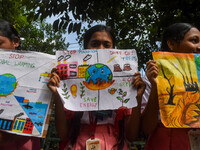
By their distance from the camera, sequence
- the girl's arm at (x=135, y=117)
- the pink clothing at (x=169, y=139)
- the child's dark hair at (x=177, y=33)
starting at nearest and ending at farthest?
the pink clothing at (x=169, y=139) → the girl's arm at (x=135, y=117) → the child's dark hair at (x=177, y=33)

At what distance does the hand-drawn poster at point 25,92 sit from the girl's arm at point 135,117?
592 millimetres

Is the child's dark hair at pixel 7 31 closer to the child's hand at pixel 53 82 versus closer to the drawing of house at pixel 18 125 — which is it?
the child's hand at pixel 53 82

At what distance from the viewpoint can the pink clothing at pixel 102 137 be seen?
148cm

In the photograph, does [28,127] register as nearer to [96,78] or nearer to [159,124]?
[96,78]

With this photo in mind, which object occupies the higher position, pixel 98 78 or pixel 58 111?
pixel 98 78

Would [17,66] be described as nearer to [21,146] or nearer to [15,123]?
[15,123]

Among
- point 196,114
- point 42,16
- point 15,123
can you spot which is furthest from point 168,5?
point 15,123

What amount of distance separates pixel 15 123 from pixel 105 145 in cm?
65

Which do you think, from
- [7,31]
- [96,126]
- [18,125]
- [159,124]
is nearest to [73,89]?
[96,126]

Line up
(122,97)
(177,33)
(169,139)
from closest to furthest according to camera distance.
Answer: (169,139)
(122,97)
(177,33)

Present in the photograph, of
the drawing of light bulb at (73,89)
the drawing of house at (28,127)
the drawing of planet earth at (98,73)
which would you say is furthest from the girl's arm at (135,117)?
the drawing of house at (28,127)

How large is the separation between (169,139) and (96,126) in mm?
507

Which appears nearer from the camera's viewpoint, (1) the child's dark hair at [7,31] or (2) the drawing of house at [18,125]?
(2) the drawing of house at [18,125]

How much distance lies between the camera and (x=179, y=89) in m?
1.53
